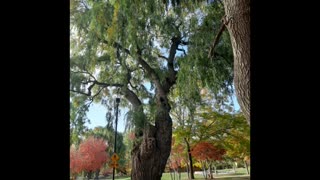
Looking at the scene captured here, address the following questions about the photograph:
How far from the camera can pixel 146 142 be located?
149 inches

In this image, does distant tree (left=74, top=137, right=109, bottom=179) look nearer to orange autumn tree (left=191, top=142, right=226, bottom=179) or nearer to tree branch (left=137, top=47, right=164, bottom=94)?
tree branch (left=137, top=47, right=164, bottom=94)

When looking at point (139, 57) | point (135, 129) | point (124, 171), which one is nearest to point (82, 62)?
point (139, 57)

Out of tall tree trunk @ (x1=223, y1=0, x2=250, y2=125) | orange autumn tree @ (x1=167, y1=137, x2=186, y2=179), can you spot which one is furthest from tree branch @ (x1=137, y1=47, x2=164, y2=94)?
tall tree trunk @ (x1=223, y1=0, x2=250, y2=125)

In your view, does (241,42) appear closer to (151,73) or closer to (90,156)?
(151,73)

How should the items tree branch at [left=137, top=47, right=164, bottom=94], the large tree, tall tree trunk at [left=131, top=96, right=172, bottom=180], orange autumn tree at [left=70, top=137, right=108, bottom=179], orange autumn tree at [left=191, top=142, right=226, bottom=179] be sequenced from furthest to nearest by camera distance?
orange autumn tree at [left=191, top=142, right=226, bottom=179]
tree branch at [left=137, top=47, right=164, bottom=94]
tall tree trunk at [left=131, top=96, right=172, bottom=180]
orange autumn tree at [left=70, top=137, right=108, bottom=179]
the large tree

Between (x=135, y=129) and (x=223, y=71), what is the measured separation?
1.21 metres

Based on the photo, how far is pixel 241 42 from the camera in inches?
47.6

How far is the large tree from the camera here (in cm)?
339

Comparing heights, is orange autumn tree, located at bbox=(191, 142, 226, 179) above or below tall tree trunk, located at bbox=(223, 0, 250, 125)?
below

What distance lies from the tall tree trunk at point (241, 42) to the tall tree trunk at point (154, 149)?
103 inches

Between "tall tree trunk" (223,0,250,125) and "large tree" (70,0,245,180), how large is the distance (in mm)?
2046
